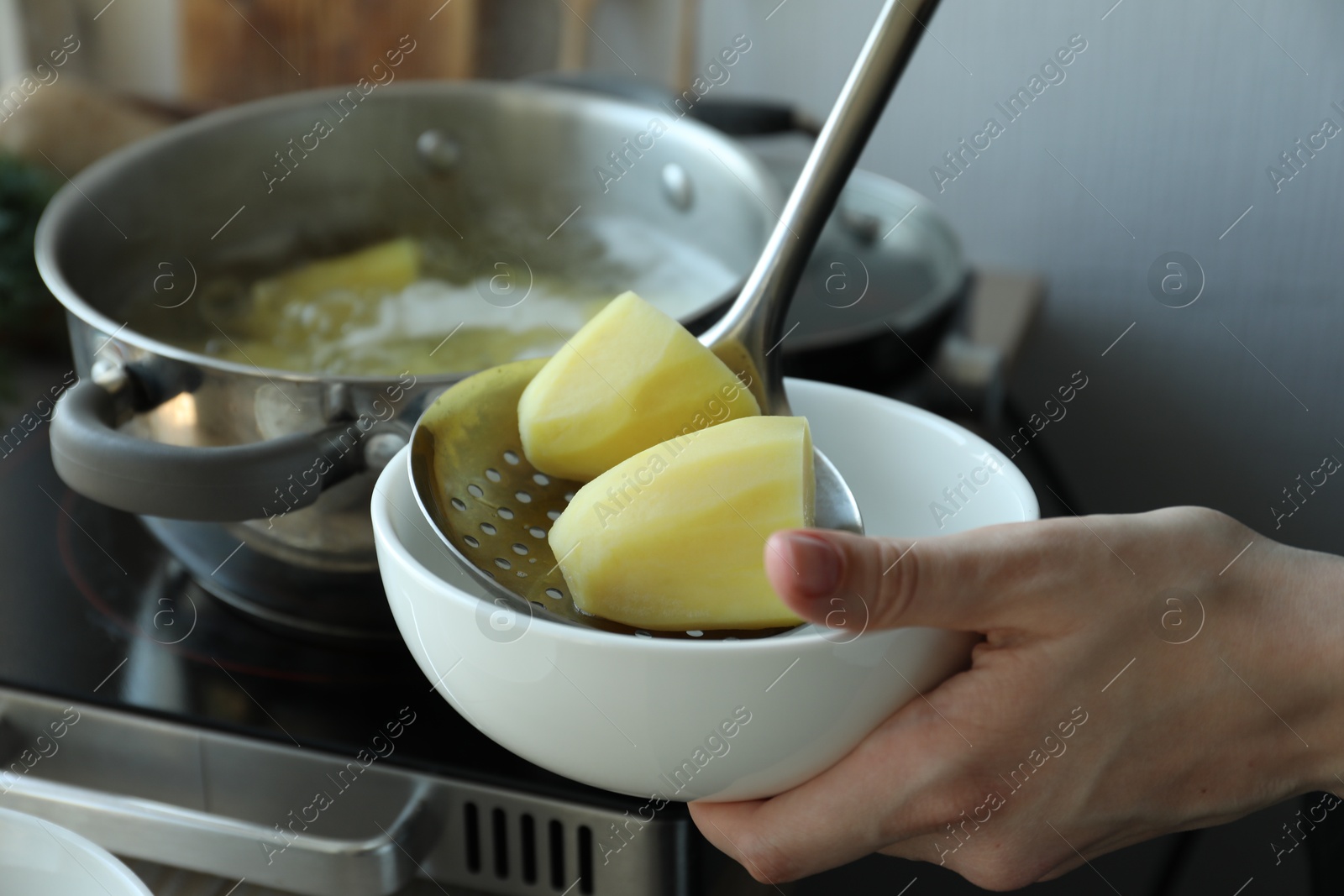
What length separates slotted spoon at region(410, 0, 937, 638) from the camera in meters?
0.31

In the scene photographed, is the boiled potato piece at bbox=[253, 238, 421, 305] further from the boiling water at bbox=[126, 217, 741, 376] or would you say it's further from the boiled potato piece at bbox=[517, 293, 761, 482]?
the boiled potato piece at bbox=[517, 293, 761, 482]

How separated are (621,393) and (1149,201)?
0.78 metres

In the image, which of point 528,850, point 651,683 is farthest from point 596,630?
point 528,850

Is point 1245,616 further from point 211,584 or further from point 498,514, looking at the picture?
point 211,584

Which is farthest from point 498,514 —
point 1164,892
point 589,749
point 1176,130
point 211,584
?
point 1176,130

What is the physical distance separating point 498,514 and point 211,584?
0.18m

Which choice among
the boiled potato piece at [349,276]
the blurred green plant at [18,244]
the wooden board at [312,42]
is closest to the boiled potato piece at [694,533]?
the boiled potato piece at [349,276]

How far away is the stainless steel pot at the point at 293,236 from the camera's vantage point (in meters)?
0.36

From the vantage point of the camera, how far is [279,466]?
35cm

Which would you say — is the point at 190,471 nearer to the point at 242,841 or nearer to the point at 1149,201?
the point at 242,841

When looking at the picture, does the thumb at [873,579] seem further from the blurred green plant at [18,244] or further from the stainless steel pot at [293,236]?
the blurred green plant at [18,244]

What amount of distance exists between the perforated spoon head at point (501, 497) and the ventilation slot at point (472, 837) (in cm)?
10

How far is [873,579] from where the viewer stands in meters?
0.26

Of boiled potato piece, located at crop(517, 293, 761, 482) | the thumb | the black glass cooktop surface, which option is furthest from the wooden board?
the thumb
